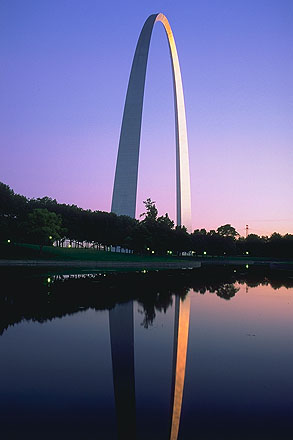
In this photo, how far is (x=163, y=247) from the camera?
80.8m

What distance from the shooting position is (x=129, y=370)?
8234 mm

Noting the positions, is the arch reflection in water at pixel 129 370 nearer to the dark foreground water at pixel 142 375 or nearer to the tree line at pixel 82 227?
the dark foreground water at pixel 142 375

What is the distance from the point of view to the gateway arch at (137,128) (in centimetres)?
6581

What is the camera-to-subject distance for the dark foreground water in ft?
19.0

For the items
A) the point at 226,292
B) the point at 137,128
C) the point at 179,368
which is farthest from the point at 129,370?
the point at 137,128

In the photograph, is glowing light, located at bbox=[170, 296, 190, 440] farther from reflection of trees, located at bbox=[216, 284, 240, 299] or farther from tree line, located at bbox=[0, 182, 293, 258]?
tree line, located at bbox=[0, 182, 293, 258]

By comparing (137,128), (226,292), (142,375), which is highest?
(137,128)

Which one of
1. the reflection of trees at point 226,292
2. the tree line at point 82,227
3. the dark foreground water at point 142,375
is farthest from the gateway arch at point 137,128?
the dark foreground water at point 142,375

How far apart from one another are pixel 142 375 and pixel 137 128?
62.9 m

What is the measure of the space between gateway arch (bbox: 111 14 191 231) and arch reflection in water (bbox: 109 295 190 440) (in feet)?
183

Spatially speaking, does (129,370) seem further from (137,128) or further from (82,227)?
(82,227)

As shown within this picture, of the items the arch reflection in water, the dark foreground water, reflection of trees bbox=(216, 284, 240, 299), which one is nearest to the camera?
the dark foreground water

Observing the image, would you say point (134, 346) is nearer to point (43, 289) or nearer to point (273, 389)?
point (273, 389)

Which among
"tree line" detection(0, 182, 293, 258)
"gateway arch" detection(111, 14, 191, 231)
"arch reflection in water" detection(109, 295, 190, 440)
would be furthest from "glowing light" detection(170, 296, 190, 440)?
"gateway arch" detection(111, 14, 191, 231)
